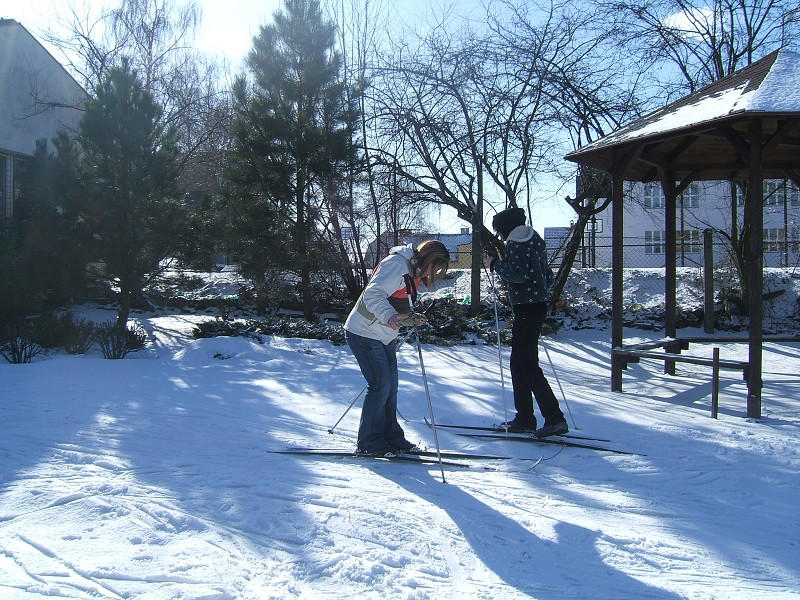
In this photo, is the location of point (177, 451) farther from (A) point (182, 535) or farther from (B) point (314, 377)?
(B) point (314, 377)

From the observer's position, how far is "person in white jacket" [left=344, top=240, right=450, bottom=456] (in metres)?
4.89

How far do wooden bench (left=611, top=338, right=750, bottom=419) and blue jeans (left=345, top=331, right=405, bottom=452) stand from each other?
3.44 m

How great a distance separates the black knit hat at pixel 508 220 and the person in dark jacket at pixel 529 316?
120 mm

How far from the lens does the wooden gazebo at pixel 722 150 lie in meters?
6.68

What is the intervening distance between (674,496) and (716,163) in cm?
679

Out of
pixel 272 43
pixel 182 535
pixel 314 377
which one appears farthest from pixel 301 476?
pixel 272 43

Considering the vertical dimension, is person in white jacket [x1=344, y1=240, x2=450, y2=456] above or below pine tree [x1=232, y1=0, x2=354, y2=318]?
below

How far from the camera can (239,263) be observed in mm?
15625

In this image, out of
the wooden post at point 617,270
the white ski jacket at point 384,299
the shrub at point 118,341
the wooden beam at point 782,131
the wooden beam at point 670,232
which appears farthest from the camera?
the shrub at point 118,341

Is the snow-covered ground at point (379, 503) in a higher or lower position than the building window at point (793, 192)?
lower

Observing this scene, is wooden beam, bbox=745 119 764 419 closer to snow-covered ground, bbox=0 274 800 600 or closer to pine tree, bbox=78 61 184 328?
snow-covered ground, bbox=0 274 800 600

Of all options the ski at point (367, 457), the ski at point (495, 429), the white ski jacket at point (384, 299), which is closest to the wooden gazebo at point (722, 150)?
the ski at point (495, 429)

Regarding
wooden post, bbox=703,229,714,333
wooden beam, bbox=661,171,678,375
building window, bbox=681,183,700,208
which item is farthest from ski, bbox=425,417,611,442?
wooden post, bbox=703,229,714,333

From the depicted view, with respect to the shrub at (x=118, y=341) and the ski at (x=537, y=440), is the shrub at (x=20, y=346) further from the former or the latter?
the ski at (x=537, y=440)
